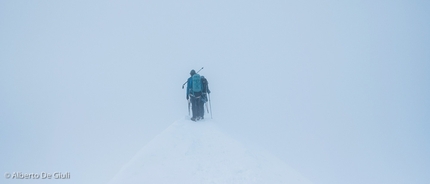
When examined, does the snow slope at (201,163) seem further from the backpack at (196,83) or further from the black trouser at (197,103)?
the backpack at (196,83)

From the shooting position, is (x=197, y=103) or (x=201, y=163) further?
(x=197, y=103)

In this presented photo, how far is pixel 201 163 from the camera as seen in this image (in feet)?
31.3

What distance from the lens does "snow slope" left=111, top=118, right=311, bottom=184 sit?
884 centimetres

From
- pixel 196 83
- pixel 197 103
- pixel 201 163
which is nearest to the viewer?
pixel 201 163

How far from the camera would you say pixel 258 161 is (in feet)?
33.3

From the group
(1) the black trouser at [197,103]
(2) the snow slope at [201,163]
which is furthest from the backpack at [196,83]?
(2) the snow slope at [201,163]

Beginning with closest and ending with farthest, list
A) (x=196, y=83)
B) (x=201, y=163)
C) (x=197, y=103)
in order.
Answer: (x=201, y=163)
(x=196, y=83)
(x=197, y=103)

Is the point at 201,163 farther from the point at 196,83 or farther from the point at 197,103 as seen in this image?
the point at 196,83

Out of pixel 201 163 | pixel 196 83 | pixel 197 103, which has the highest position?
pixel 196 83

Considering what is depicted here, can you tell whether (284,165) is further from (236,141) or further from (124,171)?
(124,171)

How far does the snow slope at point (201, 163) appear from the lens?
884 centimetres

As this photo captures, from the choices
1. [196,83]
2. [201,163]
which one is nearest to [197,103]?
[196,83]

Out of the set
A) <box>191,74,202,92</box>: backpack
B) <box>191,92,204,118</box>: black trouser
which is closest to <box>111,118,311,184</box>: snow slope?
<box>191,92,204,118</box>: black trouser

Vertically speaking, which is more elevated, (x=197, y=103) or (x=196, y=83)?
(x=196, y=83)
